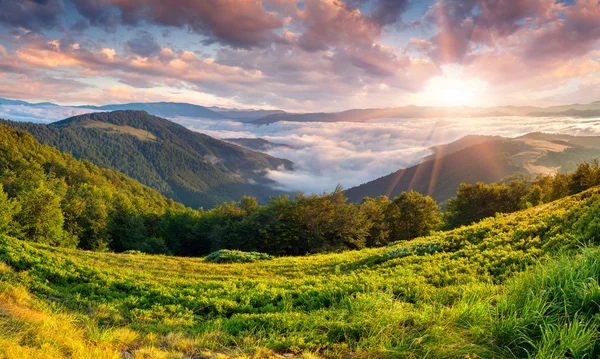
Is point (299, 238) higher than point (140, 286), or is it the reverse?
point (140, 286)

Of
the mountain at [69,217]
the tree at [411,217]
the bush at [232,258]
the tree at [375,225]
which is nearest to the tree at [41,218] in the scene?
the mountain at [69,217]

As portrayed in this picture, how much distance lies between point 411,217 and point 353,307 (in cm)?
6054

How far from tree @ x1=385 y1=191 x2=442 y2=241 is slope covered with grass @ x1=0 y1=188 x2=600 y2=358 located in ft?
167

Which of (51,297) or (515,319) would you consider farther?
(51,297)

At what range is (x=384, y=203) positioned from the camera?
2694 inches

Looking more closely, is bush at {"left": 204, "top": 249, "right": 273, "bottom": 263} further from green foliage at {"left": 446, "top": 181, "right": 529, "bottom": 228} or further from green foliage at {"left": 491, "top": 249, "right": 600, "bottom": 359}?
green foliage at {"left": 446, "top": 181, "right": 529, "bottom": 228}

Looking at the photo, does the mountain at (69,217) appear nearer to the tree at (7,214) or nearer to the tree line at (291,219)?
the tree at (7,214)

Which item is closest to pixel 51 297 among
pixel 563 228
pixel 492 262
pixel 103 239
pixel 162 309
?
pixel 162 309

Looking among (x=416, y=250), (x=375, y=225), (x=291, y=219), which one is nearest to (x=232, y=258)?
(x=416, y=250)

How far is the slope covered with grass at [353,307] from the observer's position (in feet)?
17.3

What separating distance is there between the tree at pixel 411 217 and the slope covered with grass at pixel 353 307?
167 ft

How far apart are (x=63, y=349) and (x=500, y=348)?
7.44 m

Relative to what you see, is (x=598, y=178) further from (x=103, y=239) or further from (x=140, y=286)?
(x=103, y=239)

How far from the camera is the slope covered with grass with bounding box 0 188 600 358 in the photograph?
5.26m
